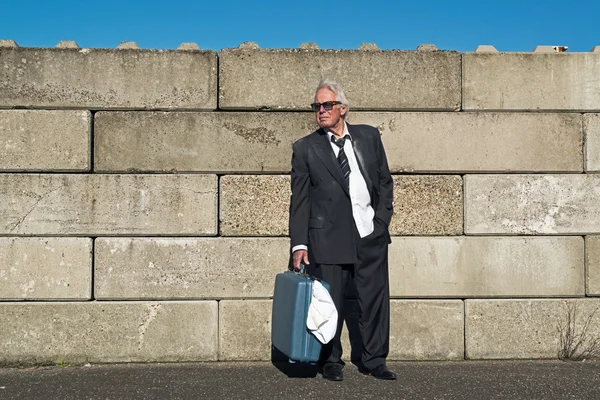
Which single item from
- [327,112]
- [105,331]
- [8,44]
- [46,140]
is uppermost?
[8,44]

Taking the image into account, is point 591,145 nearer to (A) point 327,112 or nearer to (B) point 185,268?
(A) point 327,112

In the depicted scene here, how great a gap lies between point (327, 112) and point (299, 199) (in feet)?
2.14

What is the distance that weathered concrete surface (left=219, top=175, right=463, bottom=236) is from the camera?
5773 mm

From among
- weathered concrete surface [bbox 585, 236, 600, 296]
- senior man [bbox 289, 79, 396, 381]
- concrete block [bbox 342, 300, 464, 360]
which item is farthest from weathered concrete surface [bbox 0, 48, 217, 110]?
weathered concrete surface [bbox 585, 236, 600, 296]

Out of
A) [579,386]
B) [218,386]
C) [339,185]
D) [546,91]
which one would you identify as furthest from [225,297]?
[546,91]

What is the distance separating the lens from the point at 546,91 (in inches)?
234

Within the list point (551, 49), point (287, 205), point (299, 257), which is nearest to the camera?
point (299, 257)

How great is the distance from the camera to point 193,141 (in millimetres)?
5777

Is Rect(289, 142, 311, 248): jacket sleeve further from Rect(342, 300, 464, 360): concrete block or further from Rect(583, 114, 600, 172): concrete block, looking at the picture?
Rect(583, 114, 600, 172): concrete block

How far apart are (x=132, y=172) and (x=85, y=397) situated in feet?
5.99

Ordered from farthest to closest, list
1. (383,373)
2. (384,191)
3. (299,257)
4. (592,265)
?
(592,265) < (384,191) < (383,373) < (299,257)

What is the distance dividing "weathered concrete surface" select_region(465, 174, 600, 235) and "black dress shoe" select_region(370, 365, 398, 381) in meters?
1.39

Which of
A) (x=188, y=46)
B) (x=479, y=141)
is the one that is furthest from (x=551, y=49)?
(x=188, y=46)

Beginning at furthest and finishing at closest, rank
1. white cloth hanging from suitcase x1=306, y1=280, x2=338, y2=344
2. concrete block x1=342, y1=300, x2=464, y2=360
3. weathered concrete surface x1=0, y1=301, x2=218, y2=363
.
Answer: concrete block x1=342, y1=300, x2=464, y2=360 < weathered concrete surface x1=0, y1=301, x2=218, y2=363 < white cloth hanging from suitcase x1=306, y1=280, x2=338, y2=344
